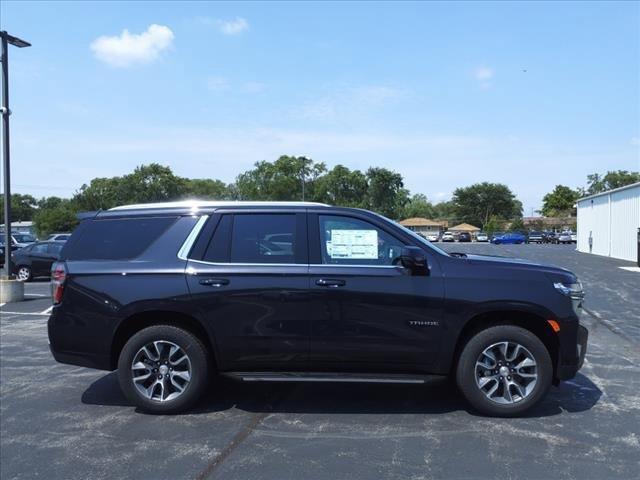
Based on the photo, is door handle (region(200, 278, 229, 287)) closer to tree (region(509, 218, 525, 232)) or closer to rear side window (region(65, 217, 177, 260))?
rear side window (region(65, 217, 177, 260))

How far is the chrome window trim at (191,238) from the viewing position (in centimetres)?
526

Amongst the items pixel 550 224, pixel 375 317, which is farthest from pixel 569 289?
pixel 550 224

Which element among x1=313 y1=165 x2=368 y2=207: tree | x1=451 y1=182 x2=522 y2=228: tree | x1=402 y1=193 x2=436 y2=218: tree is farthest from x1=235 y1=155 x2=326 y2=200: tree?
x1=402 y1=193 x2=436 y2=218: tree

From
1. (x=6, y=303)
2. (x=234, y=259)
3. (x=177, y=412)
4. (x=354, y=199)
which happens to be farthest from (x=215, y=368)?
(x=354, y=199)

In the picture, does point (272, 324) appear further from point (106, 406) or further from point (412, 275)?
point (106, 406)

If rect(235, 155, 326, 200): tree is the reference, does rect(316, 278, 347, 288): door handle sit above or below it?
below

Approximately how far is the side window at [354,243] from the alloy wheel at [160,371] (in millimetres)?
1592

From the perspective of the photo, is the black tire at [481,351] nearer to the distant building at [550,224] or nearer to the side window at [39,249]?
the side window at [39,249]

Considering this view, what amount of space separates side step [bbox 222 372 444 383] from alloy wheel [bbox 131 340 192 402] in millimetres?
466

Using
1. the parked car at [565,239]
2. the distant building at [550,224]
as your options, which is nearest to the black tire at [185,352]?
the parked car at [565,239]

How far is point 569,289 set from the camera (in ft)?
16.6

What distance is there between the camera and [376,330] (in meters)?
5.01

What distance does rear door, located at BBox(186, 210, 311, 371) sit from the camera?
5.05 meters

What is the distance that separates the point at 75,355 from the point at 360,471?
286 cm
